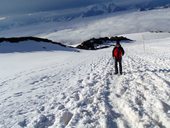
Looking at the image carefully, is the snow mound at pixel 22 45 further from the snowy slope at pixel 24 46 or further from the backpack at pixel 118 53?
the backpack at pixel 118 53

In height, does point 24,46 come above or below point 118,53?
below

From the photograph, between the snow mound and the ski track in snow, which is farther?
the snow mound

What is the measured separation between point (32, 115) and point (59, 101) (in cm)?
197

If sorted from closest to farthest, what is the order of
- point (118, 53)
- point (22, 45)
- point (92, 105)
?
point (92, 105), point (118, 53), point (22, 45)

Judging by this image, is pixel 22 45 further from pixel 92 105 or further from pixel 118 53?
pixel 92 105

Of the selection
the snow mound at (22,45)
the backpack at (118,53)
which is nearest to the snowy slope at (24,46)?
the snow mound at (22,45)

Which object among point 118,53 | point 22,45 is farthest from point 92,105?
point 22,45

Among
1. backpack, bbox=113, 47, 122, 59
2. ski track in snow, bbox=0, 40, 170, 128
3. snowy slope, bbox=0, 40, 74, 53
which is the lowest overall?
snowy slope, bbox=0, 40, 74, 53

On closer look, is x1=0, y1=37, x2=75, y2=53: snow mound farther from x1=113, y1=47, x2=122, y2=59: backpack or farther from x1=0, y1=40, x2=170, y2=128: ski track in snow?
x1=0, y1=40, x2=170, y2=128: ski track in snow

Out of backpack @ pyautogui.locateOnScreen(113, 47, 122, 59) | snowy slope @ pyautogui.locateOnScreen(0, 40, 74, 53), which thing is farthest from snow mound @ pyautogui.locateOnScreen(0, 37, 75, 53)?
backpack @ pyautogui.locateOnScreen(113, 47, 122, 59)

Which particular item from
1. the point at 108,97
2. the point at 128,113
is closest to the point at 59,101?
the point at 108,97

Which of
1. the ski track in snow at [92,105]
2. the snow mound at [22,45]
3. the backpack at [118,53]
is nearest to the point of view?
the ski track in snow at [92,105]

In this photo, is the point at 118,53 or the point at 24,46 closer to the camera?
the point at 118,53

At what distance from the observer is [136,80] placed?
617 inches
